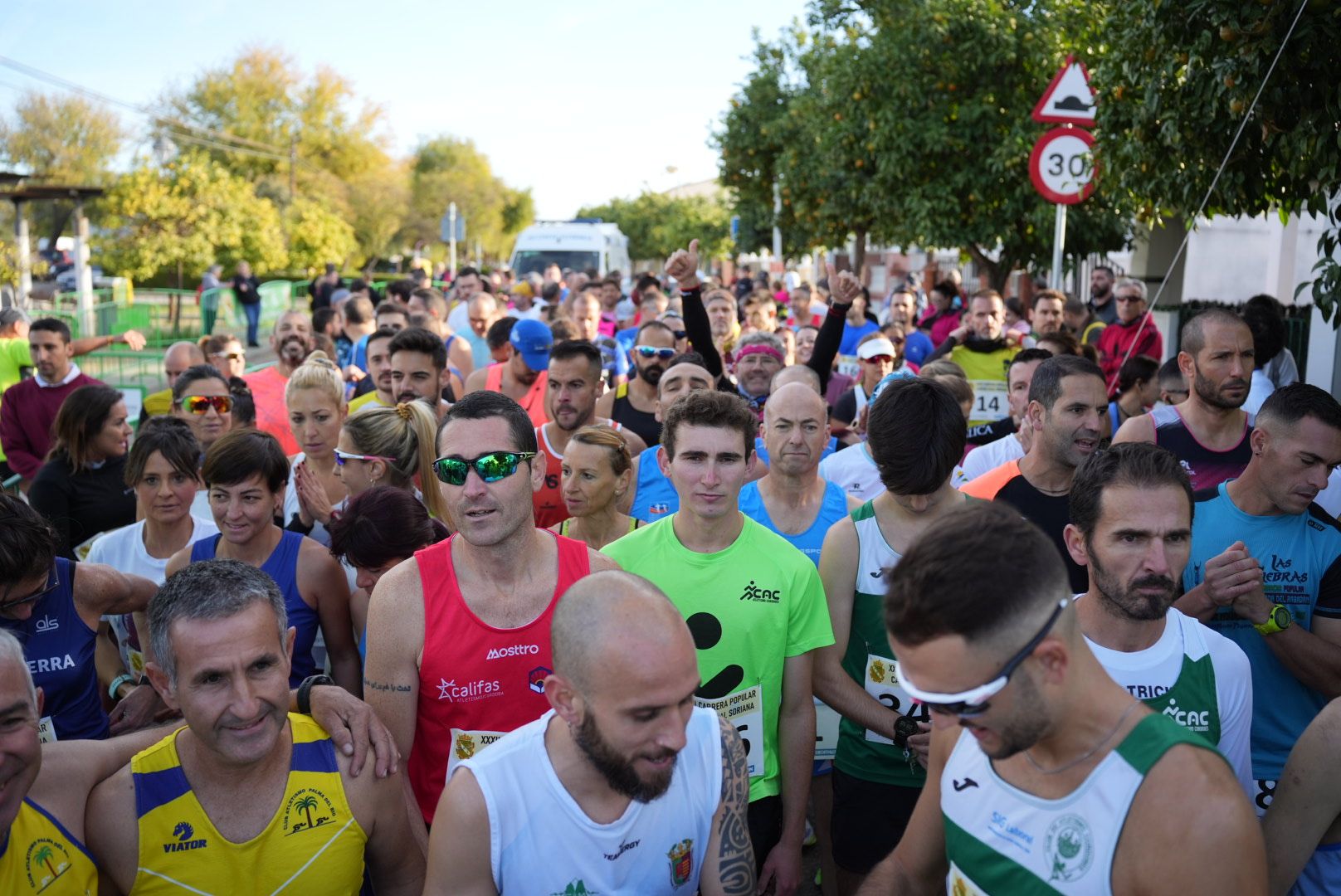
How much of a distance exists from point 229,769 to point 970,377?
6650 mm

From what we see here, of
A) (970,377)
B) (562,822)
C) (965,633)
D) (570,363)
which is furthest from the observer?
(970,377)

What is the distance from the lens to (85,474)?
233 inches

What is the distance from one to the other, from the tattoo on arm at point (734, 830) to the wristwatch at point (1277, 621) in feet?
5.60

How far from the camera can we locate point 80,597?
12.8ft

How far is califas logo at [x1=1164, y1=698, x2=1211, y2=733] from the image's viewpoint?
115 inches

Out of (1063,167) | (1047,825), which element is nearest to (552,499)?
(1047,825)

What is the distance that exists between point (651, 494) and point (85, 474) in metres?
2.96

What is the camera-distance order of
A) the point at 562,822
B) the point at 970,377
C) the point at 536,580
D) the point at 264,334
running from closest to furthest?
the point at 562,822, the point at 536,580, the point at 970,377, the point at 264,334

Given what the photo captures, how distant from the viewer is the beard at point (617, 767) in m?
2.46

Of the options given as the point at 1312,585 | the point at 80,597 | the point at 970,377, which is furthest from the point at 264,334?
the point at 1312,585

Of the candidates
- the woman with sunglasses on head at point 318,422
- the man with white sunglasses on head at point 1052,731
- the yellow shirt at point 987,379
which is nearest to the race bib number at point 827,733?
the man with white sunglasses on head at point 1052,731

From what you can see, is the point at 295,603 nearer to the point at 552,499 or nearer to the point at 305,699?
the point at 305,699

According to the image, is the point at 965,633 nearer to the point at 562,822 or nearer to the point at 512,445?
the point at 562,822

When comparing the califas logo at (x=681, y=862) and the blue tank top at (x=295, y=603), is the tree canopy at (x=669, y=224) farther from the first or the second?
the califas logo at (x=681, y=862)
